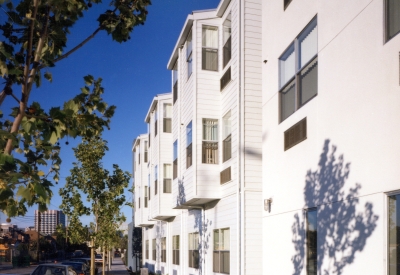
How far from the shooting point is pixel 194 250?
723 inches

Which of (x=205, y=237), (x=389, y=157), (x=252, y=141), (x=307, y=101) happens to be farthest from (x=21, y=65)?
(x=205, y=237)

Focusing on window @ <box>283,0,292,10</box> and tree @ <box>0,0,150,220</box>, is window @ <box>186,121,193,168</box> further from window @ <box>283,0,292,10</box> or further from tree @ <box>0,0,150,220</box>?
tree @ <box>0,0,150,220</box>

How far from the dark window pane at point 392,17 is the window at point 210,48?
358 inches

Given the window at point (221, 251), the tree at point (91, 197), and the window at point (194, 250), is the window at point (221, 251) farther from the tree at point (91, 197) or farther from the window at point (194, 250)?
the tree at point (91, 197)

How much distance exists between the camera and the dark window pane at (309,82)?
10164 millimetres

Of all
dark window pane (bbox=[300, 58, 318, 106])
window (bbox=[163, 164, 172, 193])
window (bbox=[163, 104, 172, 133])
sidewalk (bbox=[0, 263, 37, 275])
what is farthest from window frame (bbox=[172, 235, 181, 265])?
sidewalk (bbox=[0, 263, 37, 275])

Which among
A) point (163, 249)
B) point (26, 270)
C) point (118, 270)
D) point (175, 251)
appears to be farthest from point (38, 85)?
point (26, 270)

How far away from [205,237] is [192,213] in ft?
7.74

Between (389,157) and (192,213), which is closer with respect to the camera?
(389,157)

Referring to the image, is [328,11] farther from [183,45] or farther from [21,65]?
[183,45]

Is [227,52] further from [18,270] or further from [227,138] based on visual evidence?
[18,270]

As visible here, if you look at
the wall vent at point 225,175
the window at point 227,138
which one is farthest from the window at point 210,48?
the wall vent at point 225,175

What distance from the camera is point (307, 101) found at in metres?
10.4

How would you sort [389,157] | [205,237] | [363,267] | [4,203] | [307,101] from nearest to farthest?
[4,203] < [389,157] < [363,267] < [307,101] < [205,237]
